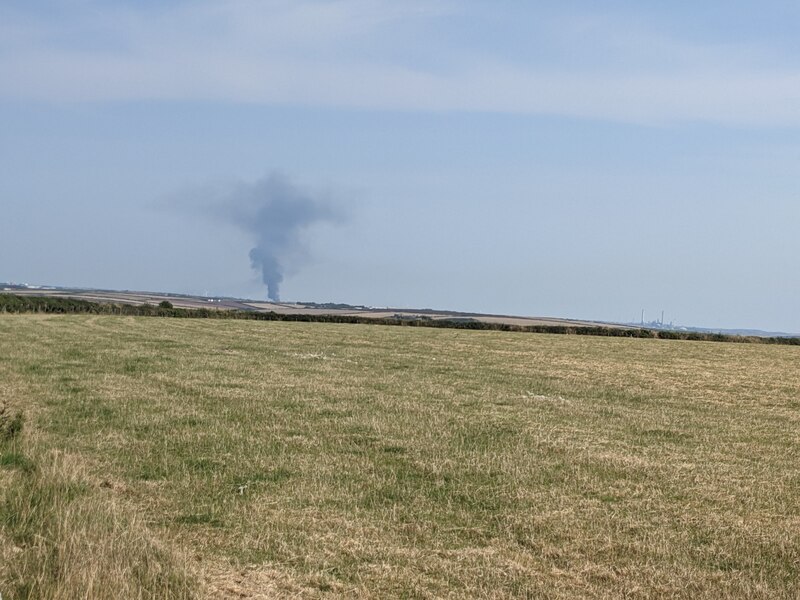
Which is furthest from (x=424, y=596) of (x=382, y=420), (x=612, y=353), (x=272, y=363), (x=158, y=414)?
(x=612, y=353)

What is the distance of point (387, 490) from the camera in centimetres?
1228

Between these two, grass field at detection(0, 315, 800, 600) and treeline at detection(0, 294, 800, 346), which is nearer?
grass field at detection(0, 315, 800, 600)

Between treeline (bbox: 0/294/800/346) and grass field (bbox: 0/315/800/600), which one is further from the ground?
treeline (bbox: 0/294/800/346)

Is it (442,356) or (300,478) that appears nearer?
(300,478)

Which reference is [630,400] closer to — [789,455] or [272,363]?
[789,455]

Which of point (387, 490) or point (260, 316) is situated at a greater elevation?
point (260, 316)

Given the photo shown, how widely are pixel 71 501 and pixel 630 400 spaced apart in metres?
18.6

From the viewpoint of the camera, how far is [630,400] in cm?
2578

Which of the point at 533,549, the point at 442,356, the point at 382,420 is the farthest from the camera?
the point at 442,356

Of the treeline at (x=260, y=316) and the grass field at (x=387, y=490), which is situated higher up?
the treeline at (x=260, y=316)

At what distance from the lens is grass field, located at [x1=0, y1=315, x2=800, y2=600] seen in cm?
862

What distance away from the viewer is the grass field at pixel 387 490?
340 inches

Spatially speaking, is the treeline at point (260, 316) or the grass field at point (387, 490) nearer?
the grass field at point (387, 490)

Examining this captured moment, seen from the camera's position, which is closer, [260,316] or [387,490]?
[387,490]
